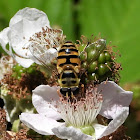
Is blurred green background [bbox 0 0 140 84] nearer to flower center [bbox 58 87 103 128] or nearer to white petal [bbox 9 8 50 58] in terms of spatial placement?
white petal [bbox 9 8 50 58]

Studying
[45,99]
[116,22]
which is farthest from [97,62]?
[116,22]

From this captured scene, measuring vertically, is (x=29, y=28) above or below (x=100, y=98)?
above

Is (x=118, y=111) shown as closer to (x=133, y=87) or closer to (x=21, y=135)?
(x=21, y=135)

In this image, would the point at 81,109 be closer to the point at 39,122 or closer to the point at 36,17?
the point at 39,122

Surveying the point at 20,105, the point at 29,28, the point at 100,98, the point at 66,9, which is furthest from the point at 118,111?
the point at 66,9

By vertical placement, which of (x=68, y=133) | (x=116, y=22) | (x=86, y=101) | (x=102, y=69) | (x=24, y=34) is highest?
(x=116, y=22)

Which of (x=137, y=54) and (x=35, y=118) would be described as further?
(x=137, y=54)

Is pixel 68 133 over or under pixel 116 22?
under
